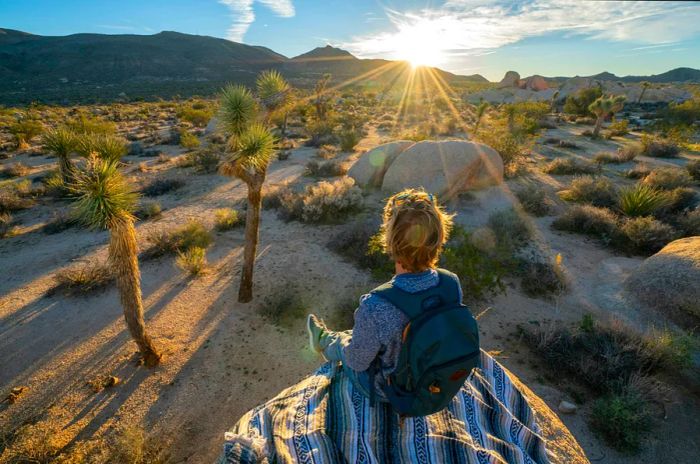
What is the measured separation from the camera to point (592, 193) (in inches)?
436

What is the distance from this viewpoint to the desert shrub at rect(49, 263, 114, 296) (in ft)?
22.7

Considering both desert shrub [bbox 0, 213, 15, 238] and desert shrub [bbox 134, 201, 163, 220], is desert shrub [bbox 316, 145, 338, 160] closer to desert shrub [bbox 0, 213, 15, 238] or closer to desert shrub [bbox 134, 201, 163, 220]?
desert shrub [bbox 134, 201, 163, 220]

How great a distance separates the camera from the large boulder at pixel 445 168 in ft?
39.1

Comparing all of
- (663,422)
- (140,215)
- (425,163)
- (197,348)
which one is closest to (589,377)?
(663,422)

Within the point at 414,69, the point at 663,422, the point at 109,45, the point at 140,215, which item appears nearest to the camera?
the point at 663,422

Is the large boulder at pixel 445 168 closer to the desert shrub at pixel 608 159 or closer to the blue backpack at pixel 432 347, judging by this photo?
the desert shrub at pixel 608 159

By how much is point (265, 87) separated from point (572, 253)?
846 cm

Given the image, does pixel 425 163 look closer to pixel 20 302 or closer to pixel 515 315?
pixel 515 315

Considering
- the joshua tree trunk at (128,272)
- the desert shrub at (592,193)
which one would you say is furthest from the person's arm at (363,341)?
the desert shrub at (592,193)

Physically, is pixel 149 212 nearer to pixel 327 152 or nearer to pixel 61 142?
pixel 61 142

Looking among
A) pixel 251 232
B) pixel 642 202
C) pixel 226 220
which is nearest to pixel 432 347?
pixel 251 232

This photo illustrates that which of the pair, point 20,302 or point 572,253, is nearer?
point 20,302

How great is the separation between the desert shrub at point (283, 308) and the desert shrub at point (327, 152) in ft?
40.2

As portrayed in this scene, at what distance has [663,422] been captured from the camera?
421cm
